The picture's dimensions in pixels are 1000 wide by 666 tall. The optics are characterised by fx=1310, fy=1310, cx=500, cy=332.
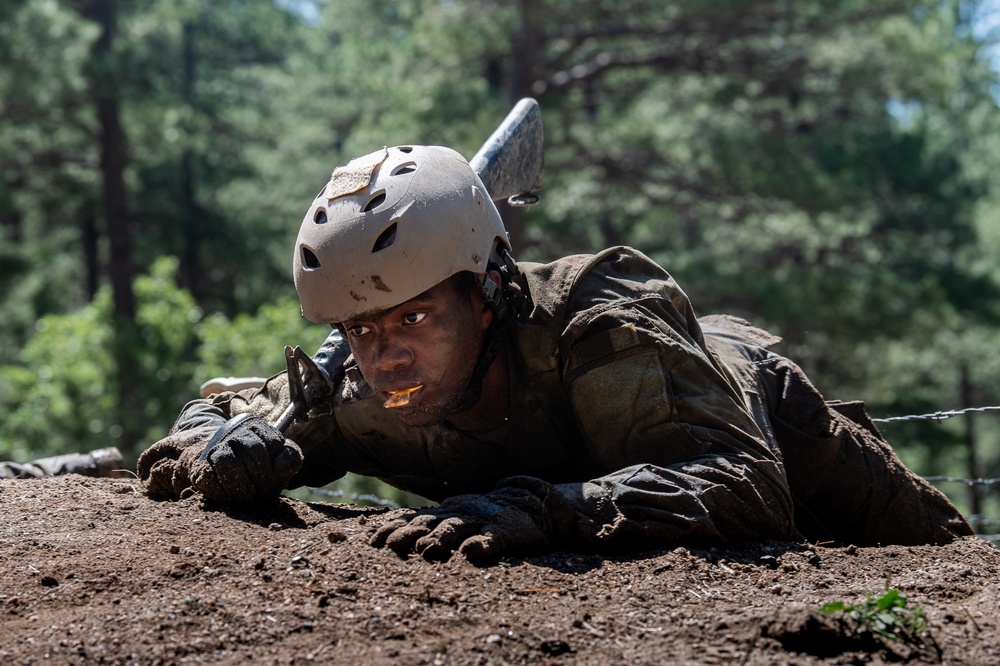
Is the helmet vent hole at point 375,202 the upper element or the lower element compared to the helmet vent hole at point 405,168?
lower

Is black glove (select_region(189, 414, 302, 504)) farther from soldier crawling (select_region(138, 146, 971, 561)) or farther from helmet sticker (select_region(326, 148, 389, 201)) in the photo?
helmet sticker (select_region(326, 148, 389, 201))

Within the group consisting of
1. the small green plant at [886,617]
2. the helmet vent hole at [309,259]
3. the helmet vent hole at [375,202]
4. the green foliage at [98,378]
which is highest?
the helmet vent hole at [375,202]

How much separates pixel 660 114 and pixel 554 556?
16.5 m

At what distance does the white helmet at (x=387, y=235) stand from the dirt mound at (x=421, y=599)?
734 millimetres

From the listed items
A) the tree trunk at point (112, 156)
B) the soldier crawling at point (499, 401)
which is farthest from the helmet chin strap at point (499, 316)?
the tree trunk at point (112, 156)

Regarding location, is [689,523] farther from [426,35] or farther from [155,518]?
[426,35]

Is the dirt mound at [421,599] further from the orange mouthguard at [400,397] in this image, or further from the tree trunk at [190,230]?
the tree trunk at [190,230]

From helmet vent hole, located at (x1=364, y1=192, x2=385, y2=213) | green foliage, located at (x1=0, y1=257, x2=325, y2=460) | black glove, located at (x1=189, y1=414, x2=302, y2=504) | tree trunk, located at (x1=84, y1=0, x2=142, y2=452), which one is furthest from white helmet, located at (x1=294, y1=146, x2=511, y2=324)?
tree trunk, located at (x1=84, y1=0, x2=142, y2=452)

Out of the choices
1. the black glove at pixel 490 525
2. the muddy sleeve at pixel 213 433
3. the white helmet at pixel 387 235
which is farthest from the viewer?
the muddy sleeve at pixel 213 433

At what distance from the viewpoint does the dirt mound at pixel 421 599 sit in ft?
9.70

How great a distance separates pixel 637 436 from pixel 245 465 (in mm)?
1272

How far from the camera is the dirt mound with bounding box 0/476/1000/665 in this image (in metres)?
2.96

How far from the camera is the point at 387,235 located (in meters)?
4.23

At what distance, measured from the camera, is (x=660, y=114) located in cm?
1959
